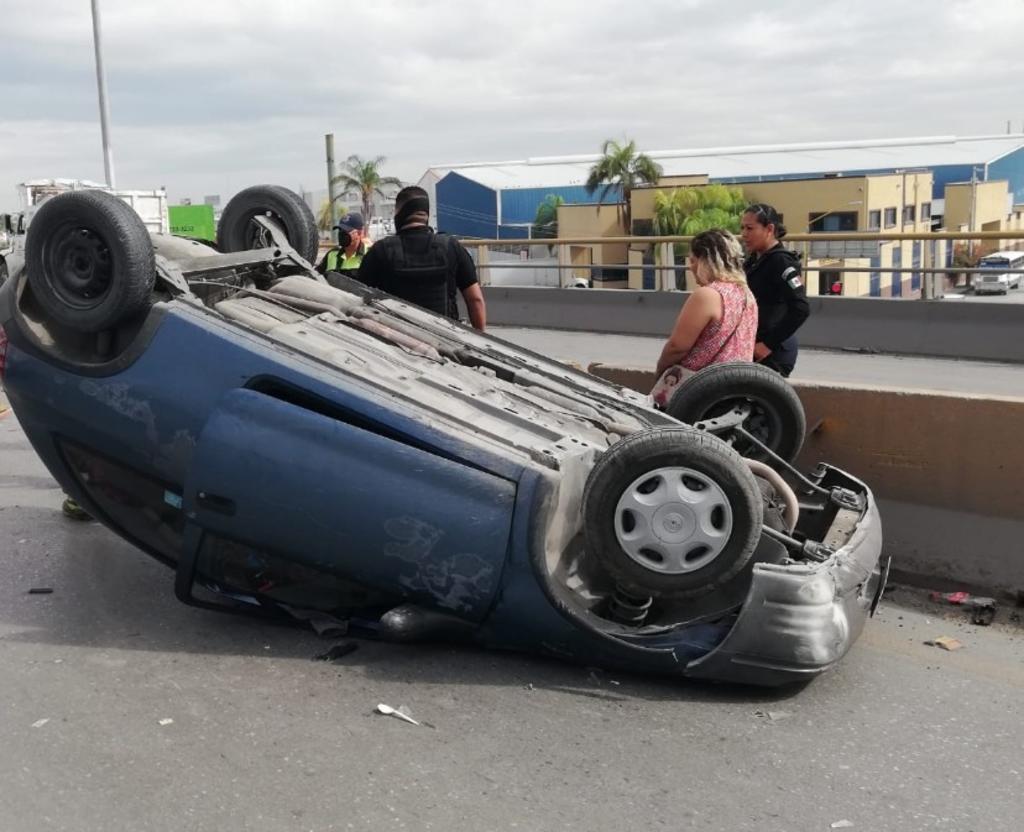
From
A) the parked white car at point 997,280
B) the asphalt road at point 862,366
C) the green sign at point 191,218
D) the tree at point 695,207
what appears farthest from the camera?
the tree at point 695,207

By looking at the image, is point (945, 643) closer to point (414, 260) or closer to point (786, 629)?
point (786, 629)

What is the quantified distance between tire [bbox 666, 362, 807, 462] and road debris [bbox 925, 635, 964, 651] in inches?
44.0

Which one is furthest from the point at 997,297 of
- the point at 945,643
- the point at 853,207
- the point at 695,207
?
the point at 695,207

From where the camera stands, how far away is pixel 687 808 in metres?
3.33

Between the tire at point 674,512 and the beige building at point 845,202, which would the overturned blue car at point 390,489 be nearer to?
the tire at point 674,512

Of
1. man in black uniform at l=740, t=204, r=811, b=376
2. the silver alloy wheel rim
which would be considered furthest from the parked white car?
the silver alloy wheel rim

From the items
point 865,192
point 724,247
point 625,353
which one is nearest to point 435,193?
point 865,192

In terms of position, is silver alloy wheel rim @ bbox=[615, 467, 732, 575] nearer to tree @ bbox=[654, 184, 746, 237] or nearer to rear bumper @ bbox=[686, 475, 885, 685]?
rear bumper @ bbox=[686, 475, 885, 685]

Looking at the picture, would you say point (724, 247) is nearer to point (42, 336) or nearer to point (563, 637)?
point (563, 637)

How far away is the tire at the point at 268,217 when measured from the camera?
6.05 meters

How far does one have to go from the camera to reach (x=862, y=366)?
1281cm

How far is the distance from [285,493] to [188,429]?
1.61ft

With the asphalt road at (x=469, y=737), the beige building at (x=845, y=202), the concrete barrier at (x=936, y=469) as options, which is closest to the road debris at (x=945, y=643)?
the asphalt road at (x=469, y=737)

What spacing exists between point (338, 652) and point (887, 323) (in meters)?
11.2
